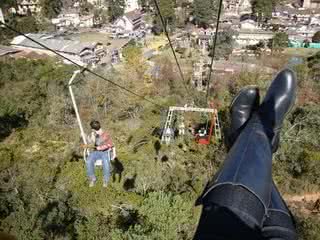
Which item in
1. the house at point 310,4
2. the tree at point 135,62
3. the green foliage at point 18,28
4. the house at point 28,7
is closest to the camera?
the tree at point 135,62

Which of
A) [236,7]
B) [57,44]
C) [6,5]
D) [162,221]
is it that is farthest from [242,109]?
[236,7]

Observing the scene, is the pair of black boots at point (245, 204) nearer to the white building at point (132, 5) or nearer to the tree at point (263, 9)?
the tree at point (263, 9)

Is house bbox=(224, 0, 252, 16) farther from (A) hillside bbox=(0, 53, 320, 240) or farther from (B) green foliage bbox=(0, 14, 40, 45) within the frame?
(A) hillside bbox=(0, 53, 320, 240)

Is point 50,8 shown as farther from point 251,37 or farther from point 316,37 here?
point 316,37

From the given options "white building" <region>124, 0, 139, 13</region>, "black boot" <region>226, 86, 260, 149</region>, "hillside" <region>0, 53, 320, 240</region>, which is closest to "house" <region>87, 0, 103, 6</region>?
"white building" <region>124, 0, 139, 13</region>

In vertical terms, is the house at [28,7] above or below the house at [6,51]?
above

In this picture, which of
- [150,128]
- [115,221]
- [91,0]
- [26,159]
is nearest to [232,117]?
[115,221]

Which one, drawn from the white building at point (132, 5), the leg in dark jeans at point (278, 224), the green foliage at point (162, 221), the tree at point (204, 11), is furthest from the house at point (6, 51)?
the leg in dark jeans at point (278, 224)
